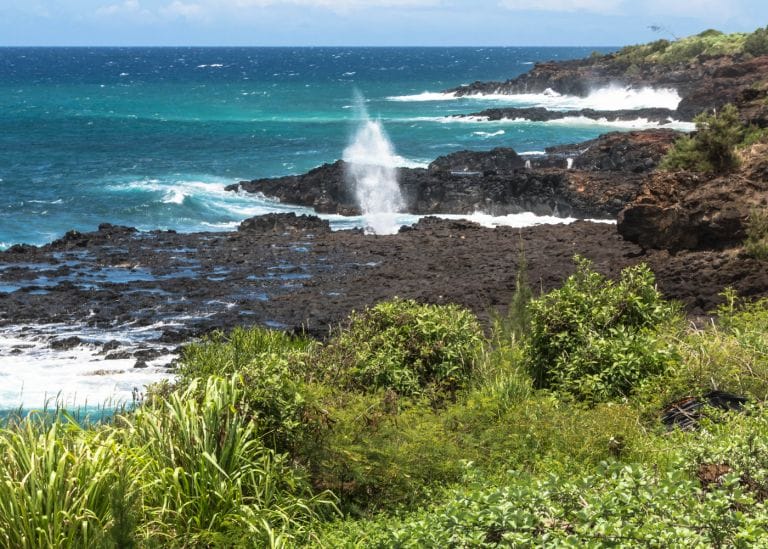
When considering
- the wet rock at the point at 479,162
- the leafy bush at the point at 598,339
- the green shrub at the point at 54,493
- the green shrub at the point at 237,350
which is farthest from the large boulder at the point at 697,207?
the wet rock at the point at 479,162

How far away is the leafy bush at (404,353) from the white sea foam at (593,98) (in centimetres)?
5689

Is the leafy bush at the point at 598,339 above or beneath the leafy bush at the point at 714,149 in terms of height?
beneath

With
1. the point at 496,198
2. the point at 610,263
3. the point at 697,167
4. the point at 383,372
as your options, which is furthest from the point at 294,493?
the point at 496,198

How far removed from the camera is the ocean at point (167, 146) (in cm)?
1673

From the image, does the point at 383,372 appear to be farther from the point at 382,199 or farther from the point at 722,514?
the point at 382,199

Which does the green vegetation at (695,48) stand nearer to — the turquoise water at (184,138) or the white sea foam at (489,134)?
the turquoise water at (184,138)

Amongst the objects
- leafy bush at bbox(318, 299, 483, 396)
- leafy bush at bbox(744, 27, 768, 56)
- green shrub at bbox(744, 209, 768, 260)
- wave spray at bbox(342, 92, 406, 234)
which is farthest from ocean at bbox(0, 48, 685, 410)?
green shrub at bbox(744, 209, 768, 260)

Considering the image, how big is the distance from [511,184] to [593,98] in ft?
160

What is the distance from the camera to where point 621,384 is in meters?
8.96

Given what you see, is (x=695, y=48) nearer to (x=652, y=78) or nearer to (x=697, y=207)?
(x=652, y=78)

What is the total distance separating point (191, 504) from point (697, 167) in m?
15.8

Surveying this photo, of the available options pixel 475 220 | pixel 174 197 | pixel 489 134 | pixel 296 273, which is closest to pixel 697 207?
pixel 296 273

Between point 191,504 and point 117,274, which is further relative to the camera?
point 117,274

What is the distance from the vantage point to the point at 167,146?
51000 mm
